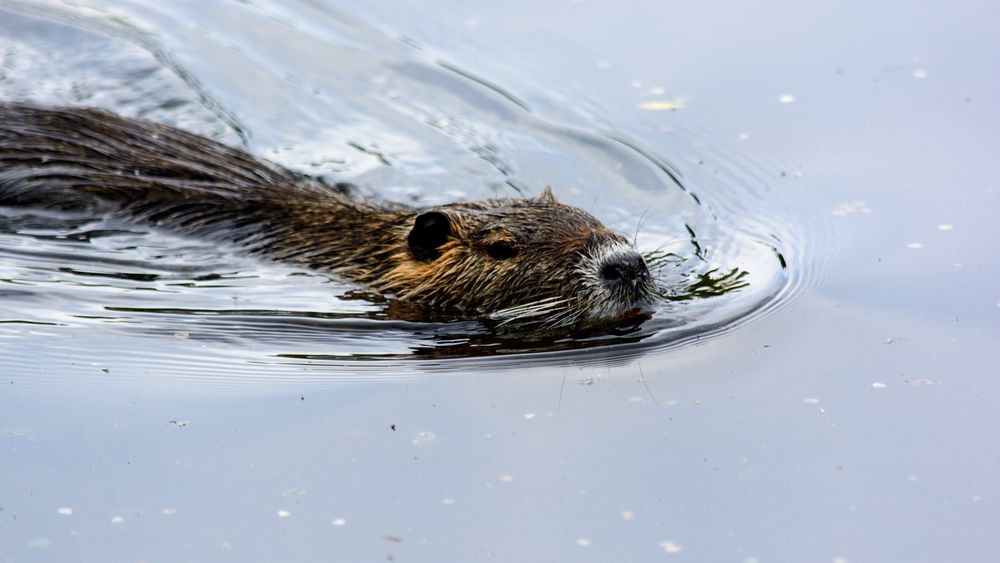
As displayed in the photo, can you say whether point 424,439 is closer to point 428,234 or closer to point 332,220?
point 428,234

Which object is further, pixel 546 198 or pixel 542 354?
pixel 546 198

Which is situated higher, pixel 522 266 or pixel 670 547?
pixel 522 266

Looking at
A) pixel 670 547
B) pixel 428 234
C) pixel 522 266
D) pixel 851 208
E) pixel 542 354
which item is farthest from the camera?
pixel 851 208

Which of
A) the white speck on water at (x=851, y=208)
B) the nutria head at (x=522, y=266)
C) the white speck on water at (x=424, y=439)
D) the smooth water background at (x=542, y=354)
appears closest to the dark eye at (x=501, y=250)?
the nutria head at (x=522, y=266)

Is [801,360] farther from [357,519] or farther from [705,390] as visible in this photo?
[357,519]

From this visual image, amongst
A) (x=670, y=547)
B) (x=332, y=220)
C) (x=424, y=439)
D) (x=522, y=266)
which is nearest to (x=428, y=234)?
(x=522, y=266)

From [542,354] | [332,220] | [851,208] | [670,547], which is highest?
[851,208]

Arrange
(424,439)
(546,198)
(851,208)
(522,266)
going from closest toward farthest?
(424,439) → (522,266) → (546,198) → (851,208)

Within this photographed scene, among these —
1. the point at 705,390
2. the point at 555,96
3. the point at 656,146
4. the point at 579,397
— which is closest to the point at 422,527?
the point at 579,397
